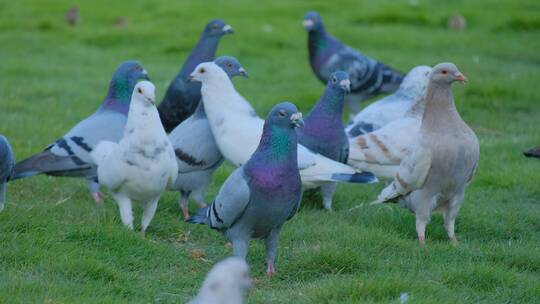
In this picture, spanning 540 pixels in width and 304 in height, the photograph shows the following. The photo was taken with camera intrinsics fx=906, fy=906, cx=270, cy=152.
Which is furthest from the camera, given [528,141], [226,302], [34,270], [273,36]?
[273,36]

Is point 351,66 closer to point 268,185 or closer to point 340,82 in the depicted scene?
point 340,82

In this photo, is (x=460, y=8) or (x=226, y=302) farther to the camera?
(x=460, y=8)

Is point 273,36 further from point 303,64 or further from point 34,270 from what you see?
point 34,270

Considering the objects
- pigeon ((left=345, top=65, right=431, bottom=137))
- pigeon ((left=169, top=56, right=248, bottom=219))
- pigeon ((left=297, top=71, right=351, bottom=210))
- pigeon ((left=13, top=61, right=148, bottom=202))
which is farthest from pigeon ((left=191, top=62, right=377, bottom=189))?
pigeon ((left=345, top=65, right=431, bottom=137))

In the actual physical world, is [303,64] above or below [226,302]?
below

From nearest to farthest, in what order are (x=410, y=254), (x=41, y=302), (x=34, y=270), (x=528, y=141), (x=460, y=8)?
(x=41, y=302) → (x=34, y=270) → (x=410, y=254) → (x=528, y=141) → (x=460, y=8)

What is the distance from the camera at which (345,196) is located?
780 centimetres

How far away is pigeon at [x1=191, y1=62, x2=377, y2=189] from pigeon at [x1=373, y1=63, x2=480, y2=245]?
0.46 m

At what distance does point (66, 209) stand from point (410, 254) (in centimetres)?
268

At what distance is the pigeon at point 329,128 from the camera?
7227 millimetres

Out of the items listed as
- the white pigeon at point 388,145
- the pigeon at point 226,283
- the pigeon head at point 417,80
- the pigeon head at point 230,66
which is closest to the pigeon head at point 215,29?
the pigeon head at point 230,66

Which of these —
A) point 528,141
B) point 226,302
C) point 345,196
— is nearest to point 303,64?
point 528,141

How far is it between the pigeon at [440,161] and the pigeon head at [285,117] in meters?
1.19

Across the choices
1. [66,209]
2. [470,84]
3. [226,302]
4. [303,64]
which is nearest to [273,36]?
[303,64]
